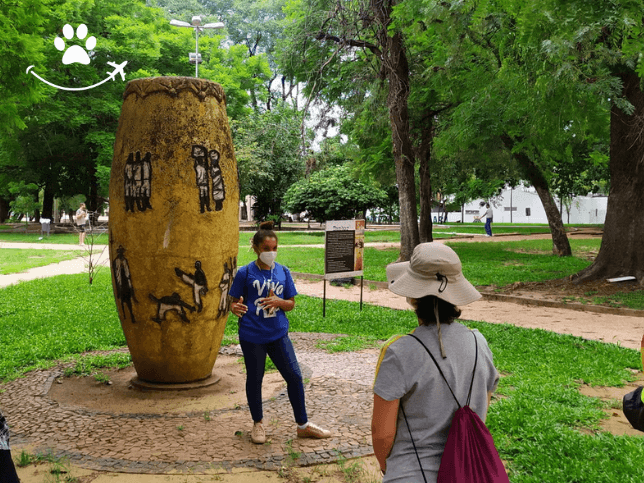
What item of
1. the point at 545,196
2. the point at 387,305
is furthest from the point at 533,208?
the point at 387,305

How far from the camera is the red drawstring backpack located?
7.00 ft

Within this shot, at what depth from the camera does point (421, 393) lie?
2293 millimetres

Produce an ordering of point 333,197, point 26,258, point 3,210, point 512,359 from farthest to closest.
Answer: point 3,210
point 333,197
point 26,258
point 512,359

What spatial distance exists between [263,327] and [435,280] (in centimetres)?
238

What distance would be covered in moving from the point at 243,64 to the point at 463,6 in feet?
99.5

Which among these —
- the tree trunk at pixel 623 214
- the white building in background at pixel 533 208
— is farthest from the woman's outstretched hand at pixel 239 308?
the white building in background at pixel 533 208

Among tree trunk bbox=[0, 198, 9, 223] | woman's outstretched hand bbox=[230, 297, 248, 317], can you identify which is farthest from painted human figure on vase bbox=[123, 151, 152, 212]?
tree trunk bbox=[0, 198, 9, 223]

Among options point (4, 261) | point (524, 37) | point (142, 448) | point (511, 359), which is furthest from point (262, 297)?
point (4, 261)

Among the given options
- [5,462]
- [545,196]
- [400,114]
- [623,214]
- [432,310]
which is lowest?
[5,462]

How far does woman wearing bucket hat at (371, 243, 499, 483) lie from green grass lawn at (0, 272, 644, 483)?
2.20 meters

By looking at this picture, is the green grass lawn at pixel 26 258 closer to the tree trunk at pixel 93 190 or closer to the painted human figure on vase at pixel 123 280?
the painted human figure on vase at pixel 123 280

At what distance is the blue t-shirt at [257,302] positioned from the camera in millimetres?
4547

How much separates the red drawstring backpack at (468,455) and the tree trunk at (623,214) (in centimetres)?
1244

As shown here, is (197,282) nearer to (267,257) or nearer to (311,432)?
(267,257)
